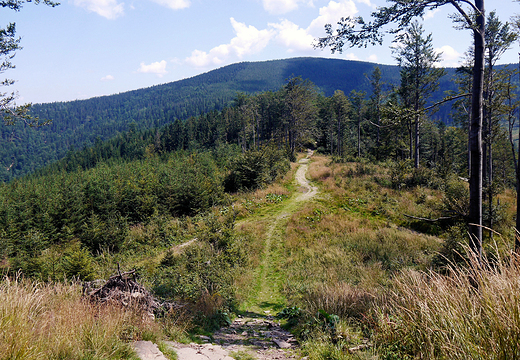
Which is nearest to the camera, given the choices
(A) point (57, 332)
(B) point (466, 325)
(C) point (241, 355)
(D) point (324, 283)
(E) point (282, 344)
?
(B) point (466, 325)

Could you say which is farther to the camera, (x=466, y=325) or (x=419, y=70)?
(x=419, y=70)

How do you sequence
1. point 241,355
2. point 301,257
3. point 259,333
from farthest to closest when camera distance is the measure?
point 301,257, point 259,333, point 241,355

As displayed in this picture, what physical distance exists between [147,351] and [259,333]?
273 cm

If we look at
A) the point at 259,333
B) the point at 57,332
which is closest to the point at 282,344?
the point at 259,333

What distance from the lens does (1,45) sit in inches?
302

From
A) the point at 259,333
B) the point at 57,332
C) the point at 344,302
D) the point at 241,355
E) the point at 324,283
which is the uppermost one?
the point at 57,332

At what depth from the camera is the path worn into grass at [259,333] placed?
173 inches

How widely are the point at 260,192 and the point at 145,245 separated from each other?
958 centimetres

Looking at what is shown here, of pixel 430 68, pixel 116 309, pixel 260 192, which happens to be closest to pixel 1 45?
pixel 116 309

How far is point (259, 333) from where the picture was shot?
5.64 metres

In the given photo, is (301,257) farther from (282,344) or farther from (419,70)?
(419,70)

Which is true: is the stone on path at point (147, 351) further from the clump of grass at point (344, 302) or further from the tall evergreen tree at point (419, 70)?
the tall evergreen tree at point (419, 70)

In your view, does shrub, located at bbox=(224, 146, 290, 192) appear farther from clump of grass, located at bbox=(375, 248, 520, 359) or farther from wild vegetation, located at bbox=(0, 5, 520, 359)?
clump of grass, located at bbox=(375, 248, 520, 359)

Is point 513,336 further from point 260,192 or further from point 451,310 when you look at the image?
point 260,192
